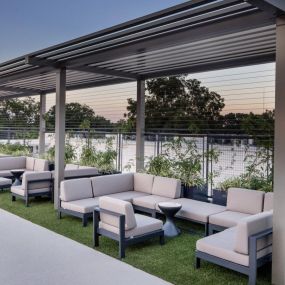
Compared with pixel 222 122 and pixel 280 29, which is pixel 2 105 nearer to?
pixel 222 122

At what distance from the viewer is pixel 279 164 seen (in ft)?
12.8

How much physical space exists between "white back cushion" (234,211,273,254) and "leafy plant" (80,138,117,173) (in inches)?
257

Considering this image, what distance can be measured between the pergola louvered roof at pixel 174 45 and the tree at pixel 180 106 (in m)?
1.24

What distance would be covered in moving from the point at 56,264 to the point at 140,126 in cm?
575

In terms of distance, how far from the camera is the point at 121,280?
4.07m

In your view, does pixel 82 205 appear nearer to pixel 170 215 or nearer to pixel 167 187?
pixel 170 215

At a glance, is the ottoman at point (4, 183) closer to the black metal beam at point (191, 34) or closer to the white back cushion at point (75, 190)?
the white back cushion at point (75, 190)

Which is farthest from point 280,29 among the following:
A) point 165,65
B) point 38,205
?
point 38,205

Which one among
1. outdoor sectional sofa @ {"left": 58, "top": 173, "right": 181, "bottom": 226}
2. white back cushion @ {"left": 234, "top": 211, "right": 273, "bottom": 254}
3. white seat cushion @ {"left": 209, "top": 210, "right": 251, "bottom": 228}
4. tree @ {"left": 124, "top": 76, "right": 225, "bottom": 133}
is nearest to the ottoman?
outdoor sectional sofa @ {"left": 58, "top": 173, "right": 181, "bottom": 226}

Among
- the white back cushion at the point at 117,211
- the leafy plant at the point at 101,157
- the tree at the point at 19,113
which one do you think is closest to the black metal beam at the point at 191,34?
the white back cushion at the point at 117,211

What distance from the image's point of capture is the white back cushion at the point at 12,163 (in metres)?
11.1

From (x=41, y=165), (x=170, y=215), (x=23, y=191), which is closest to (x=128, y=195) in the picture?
(x=170, y=215)

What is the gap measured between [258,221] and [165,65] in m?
4.96

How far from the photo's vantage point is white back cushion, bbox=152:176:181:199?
23.2ft
